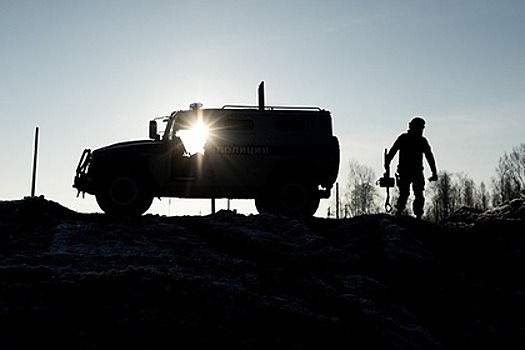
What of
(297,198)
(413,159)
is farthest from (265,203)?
(413,159)

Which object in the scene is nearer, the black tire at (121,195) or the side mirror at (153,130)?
the black tire at (121,195)

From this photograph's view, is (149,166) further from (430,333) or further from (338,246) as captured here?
(430,333)

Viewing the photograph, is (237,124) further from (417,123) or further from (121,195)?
(417,123)

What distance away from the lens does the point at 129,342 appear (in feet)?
15.7

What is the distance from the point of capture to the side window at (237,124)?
11.6 meters

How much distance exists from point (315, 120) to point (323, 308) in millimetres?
6583

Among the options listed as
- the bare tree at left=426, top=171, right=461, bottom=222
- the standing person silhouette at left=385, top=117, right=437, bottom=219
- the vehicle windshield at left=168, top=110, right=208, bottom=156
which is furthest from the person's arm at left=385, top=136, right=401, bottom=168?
the bare tree at left=426, top=171, right=461, bottom=222

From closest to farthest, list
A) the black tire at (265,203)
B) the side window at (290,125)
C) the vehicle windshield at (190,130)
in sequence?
the vehicle windshield at (190,130)
the black tire at (265,203)
the side window at (290,125)

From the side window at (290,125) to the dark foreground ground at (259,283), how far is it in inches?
114

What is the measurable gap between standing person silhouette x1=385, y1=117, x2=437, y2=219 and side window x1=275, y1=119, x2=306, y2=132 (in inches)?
81.9

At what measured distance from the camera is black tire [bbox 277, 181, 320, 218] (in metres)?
11.6

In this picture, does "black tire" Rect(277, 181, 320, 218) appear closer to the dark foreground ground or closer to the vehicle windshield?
the vehicle windshield

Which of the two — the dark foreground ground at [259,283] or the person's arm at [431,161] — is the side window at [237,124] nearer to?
the dark foreground ground at [259,283]

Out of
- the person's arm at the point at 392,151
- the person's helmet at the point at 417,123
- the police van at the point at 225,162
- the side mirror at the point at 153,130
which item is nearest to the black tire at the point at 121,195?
the police van at the point at 225,162
